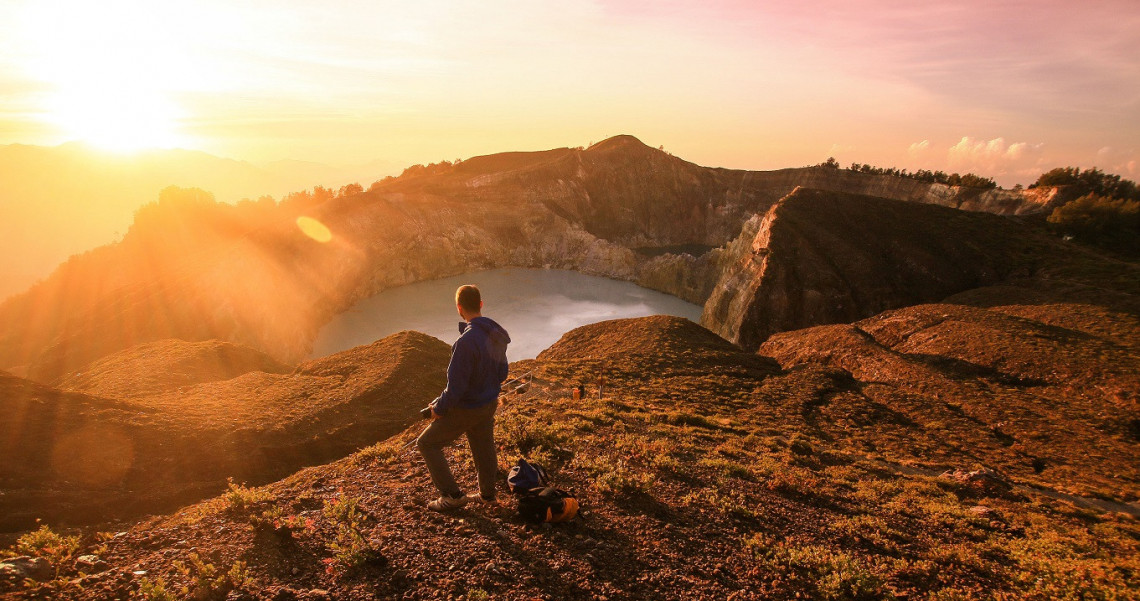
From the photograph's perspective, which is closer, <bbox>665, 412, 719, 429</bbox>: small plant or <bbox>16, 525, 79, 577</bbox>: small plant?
<bbox>16, 525, 79, 577</bbox>: small plant

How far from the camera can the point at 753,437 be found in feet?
45.8

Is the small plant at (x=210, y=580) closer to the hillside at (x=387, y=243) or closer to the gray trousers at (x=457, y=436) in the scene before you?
the gray trousers at (x=457, y=436)

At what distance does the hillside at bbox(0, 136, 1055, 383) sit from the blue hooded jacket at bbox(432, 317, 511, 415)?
3716cm

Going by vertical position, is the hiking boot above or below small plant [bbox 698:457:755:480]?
above

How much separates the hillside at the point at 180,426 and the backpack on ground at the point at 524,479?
463 inches

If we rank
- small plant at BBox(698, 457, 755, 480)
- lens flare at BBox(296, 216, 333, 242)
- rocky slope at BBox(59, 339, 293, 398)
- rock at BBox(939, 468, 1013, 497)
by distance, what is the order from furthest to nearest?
lens flare at BBox(296, 216, 333, 242)
rocky slope at BBox(59, 339, 293, 398)
rock at BBox(939, 468, 1013, 497)
small plant at BBox(698, 457, 755, 480)

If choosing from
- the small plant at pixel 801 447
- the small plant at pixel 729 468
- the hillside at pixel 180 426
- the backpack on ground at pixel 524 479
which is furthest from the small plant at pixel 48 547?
the small plant at pixel 801 447

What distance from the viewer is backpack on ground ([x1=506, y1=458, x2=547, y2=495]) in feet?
22.1

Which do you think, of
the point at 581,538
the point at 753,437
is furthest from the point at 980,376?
the point at 581,538

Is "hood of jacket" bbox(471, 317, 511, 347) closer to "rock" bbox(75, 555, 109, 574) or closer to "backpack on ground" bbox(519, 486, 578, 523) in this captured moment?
"backpack on ground" bbox(519, 486, 578, 523)

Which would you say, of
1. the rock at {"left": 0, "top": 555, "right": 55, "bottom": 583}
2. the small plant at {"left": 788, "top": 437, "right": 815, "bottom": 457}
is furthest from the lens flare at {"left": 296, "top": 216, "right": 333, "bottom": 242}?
the small plant at {"left": 788, "top": 437, "right": 815, "bottom": 457}

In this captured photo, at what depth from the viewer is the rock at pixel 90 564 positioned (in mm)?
5598

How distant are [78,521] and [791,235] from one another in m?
41.2

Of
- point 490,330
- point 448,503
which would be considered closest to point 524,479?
point 448,503
